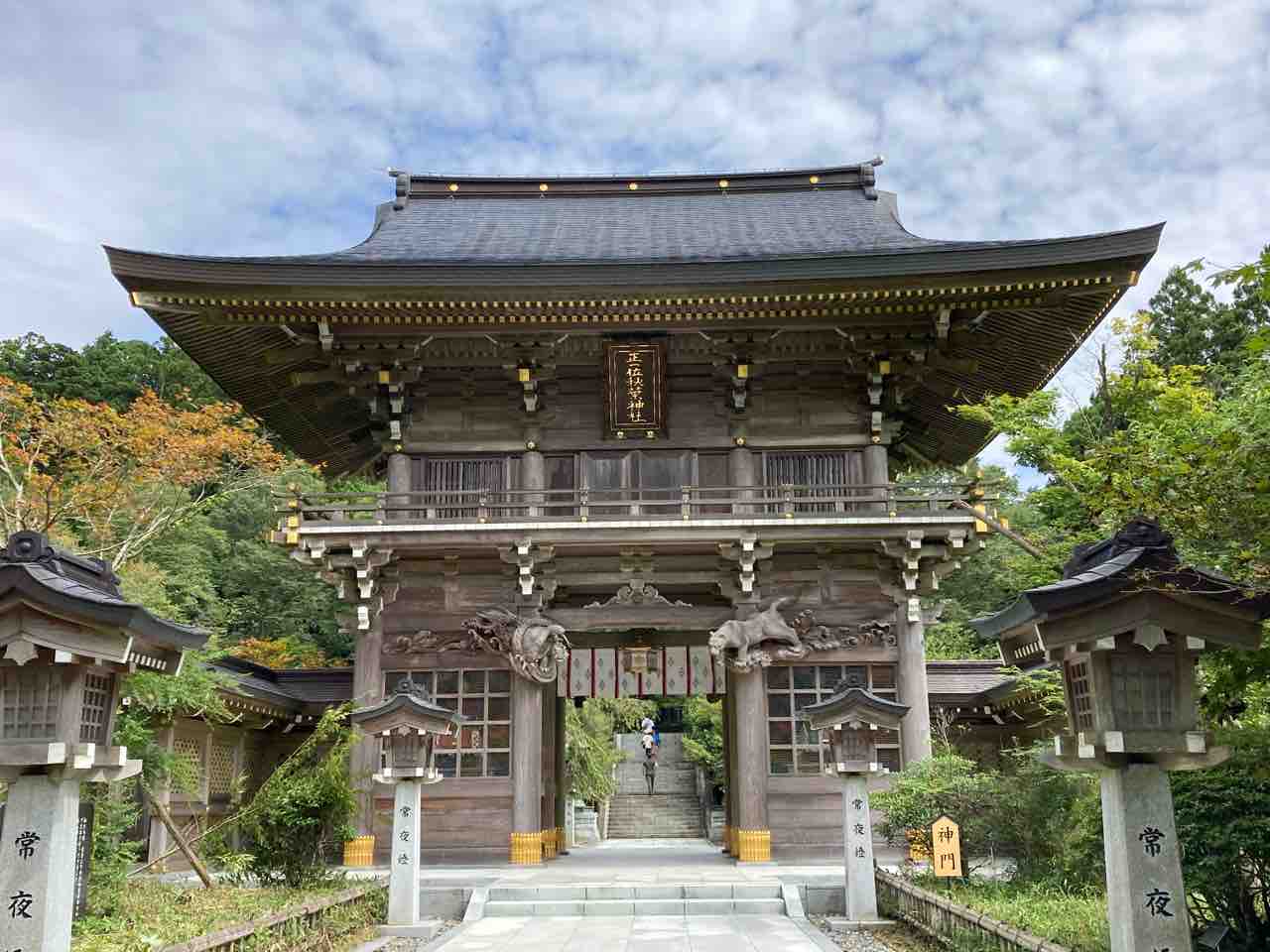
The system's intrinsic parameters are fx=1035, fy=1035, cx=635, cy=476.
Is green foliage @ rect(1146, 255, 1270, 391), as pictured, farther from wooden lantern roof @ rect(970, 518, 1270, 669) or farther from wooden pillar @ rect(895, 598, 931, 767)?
wooden lantern roof @ rect(970, 518, 1270, 669)

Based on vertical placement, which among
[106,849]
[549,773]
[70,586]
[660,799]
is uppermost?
[70,586]

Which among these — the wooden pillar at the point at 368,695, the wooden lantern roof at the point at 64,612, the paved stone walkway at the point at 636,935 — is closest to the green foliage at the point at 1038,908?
the paved stone walkway at the point at 636,935

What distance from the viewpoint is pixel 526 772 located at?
15453 mm

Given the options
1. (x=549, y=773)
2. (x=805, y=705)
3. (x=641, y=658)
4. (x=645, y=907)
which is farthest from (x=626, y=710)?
(x=645, y=907)

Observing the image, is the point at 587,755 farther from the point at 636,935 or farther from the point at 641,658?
the point at 636,935

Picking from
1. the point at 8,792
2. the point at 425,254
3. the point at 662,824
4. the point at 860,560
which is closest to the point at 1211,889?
the point at 8,792

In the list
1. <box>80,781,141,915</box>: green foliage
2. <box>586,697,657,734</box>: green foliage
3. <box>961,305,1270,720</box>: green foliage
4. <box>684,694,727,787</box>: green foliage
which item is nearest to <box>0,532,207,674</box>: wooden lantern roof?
<box>80,781,141,915</box>: green foliage

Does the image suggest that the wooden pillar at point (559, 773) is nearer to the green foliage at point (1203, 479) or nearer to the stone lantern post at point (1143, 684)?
the green foliage at point (1203, 479)

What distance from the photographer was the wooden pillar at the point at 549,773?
17.5 metres

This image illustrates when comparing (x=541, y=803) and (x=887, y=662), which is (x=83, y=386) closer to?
(x=541, y=803)

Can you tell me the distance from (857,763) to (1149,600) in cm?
628

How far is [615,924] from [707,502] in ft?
19.4

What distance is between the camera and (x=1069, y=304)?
15430mm

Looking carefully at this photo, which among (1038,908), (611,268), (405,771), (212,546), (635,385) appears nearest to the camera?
(1038,908)
